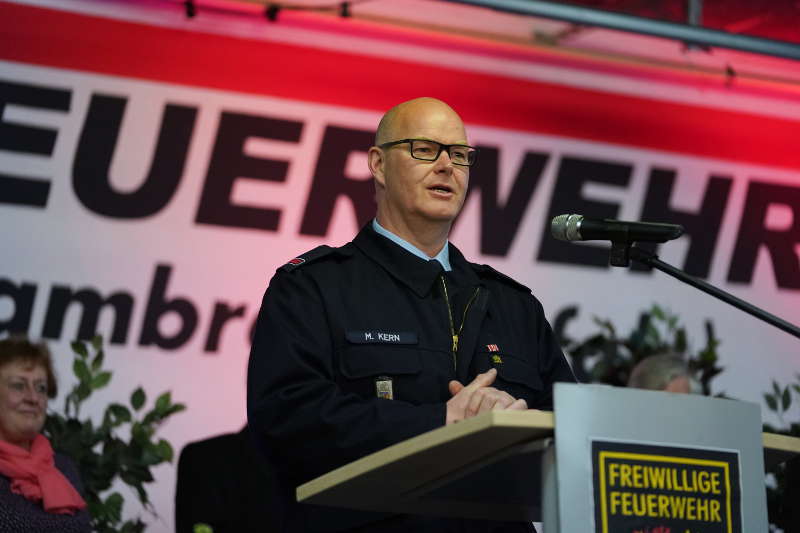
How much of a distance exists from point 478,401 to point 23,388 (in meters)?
2.58

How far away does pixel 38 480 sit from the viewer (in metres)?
3.94

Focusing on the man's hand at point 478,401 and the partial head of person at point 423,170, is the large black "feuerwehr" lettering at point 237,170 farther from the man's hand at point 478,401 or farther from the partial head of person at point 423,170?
the man's hand at point 478,401

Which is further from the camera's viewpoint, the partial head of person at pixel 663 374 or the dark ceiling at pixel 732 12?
the dark ceiling at pixel 732 12

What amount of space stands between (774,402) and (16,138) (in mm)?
3368

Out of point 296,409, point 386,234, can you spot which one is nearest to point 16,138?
point 386,234

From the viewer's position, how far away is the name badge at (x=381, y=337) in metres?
2.34

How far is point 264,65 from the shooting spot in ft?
17.9

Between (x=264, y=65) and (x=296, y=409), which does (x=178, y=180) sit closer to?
(x=264, y=65)

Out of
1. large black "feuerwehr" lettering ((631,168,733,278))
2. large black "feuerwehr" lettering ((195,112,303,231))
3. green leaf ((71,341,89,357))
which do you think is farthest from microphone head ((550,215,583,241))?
large black "feuerwehr" lettering ((631,168,733,278))

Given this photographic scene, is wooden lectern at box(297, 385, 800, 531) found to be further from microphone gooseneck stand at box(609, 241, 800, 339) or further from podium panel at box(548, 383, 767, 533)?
microphone gooseneck stand at box(609, 241, 800, 339)

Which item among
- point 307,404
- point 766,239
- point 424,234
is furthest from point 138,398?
point 766,239

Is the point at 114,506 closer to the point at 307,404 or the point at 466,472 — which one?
the point at 307,404

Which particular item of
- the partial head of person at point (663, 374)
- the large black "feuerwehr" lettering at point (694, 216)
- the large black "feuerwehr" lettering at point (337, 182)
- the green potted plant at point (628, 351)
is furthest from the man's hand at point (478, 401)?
the large black "feuerwehr" lettering at point (694, 216)

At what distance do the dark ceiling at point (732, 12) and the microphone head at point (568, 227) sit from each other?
368cm
